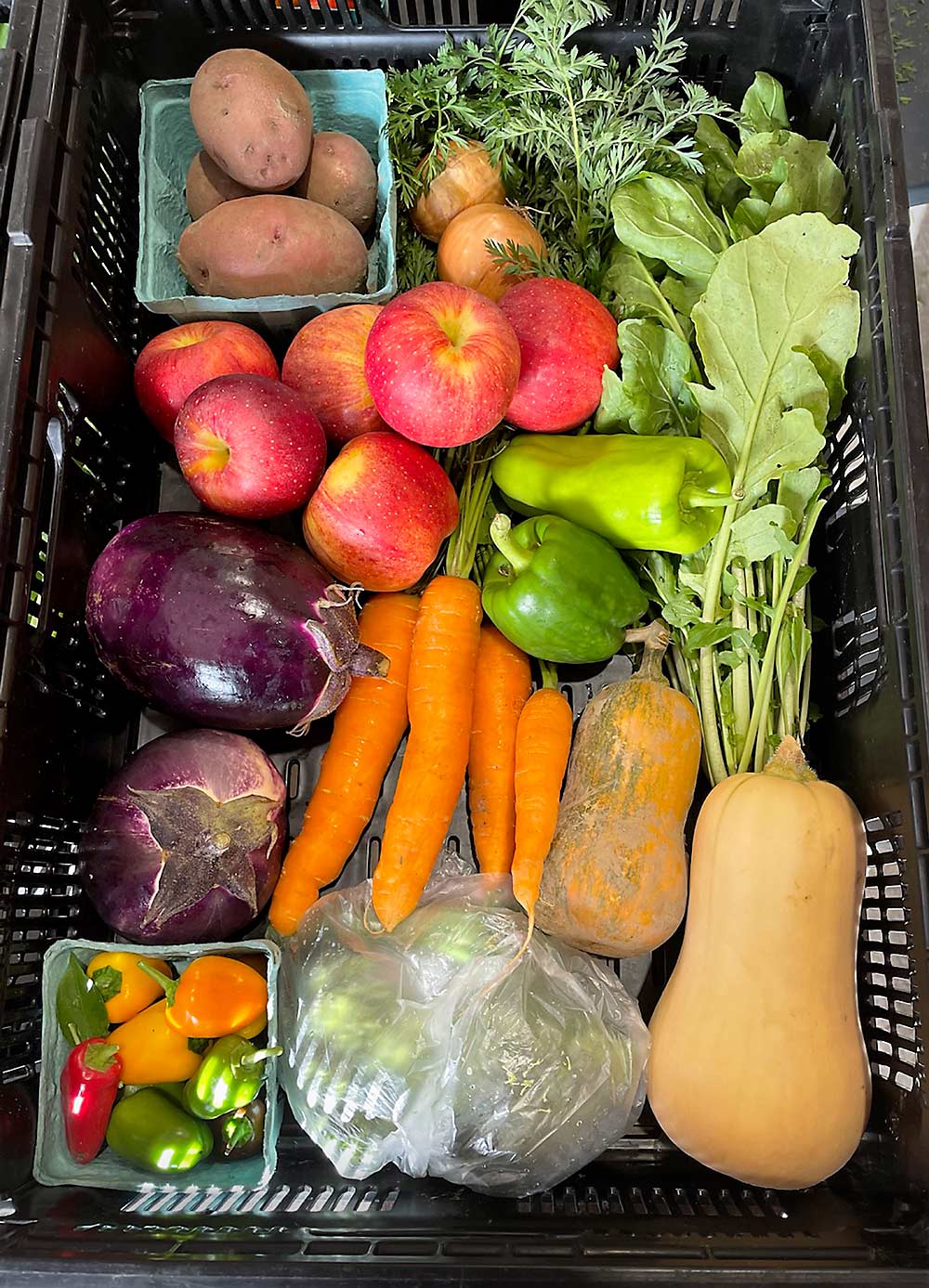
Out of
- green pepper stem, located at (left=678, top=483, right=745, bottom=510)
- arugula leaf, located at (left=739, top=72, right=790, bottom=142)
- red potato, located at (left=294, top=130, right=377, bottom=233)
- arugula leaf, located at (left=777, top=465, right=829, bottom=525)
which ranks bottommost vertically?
green pepper stem, located at (left=678, top=483, right=745, bottom=510)

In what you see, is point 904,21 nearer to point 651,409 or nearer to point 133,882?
point 651,409

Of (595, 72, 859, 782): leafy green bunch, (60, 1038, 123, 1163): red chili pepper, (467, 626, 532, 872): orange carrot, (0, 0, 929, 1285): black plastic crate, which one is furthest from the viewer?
(467, 626, 532, 872): orange carrot

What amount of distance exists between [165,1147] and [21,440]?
73cm

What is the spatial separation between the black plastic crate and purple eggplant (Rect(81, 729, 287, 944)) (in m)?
0.08

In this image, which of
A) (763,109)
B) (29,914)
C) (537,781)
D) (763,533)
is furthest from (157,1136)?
(763,109)

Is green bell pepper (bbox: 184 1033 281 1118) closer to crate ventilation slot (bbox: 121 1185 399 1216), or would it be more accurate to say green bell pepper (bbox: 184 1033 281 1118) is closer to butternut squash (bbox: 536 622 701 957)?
crate ventilation slot (bbox: 121 1185 399 1216)

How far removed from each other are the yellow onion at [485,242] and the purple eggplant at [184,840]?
2.12ft

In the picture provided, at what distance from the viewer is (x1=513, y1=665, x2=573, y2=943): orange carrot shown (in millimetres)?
1025

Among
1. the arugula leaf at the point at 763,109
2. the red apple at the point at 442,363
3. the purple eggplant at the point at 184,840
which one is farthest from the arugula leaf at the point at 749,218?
the purple eggplant at the point at 184,840

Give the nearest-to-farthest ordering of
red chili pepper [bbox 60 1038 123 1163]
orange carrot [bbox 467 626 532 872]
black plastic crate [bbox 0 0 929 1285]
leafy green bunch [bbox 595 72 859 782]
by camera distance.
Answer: black plastic crate [bbox 0 0 929 1285] → red chili pepper [bbox 60 1038 123 1163] → leafy green bunch [bbox 595 72 859 782] → orange carrot [bbox 467 626 532 872]

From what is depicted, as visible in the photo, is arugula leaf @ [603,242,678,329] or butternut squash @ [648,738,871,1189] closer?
butternut squash @ [648,738,871,1189]

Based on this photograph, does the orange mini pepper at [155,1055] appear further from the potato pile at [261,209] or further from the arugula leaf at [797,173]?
the arugula leaf at [797,173]

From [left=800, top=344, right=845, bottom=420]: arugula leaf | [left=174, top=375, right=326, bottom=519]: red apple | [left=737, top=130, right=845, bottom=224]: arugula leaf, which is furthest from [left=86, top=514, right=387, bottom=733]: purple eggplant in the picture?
[left=737, top=130, right=845, bottom=224]: arugula leaf

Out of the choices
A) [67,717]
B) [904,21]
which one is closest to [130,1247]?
[67,717]
